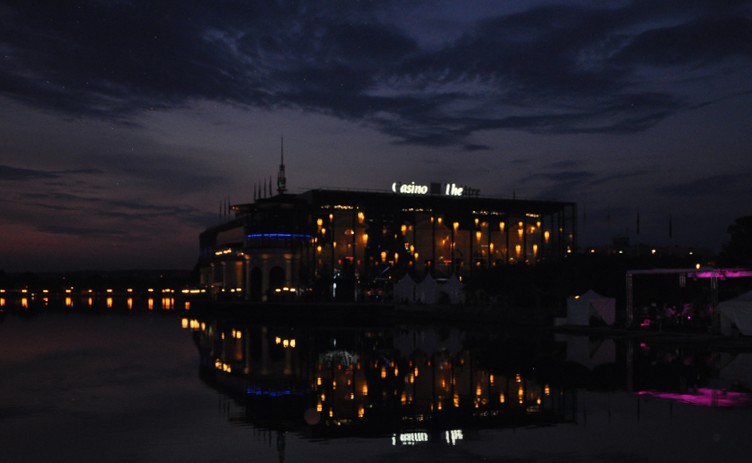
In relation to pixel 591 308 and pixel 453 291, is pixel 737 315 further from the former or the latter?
pixel 453 291

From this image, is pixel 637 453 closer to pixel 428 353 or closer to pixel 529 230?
pixel 428 353

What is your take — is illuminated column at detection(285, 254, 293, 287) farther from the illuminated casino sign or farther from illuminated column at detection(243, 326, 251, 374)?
illuminated column at detection(243, 326, 251, 374)

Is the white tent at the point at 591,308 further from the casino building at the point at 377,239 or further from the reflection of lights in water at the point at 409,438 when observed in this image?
the casino building at the point at 377,239

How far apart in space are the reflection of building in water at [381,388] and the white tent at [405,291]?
3573 centimetres

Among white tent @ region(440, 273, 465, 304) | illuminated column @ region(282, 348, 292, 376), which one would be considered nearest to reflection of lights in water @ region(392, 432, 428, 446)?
illuminated column @ region(282, 348, 292, 376)

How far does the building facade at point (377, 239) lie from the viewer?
10200 centimetres

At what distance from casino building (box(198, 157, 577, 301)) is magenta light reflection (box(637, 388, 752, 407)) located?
67555mm

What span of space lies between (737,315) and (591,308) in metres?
12.4

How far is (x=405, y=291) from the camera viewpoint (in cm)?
8425

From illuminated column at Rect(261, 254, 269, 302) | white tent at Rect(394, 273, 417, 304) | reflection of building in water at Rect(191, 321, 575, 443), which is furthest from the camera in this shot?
illuminated column at Rect(261, 254, 269, 302)

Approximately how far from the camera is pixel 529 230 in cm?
11719

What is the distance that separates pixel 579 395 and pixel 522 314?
122 feet

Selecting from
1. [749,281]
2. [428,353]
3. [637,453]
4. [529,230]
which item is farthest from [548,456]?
[529,230]

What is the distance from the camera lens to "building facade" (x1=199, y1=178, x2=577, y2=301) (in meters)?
102
